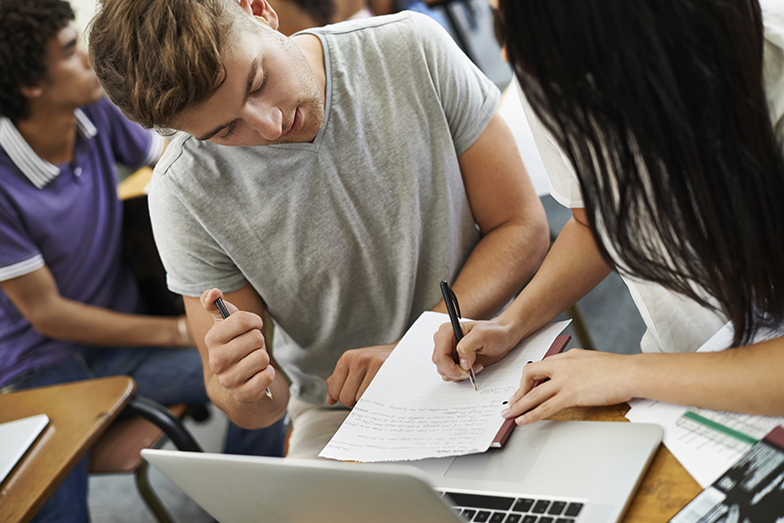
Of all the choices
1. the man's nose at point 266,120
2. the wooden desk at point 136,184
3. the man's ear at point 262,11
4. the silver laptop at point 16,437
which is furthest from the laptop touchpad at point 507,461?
the wooden desk at point 136,184

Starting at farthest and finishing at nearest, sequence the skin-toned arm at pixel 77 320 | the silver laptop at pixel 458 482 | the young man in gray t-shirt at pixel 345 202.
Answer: the skin-toned arm at pixel 77 320 < the young man in gray t-shirt at pixel 345 202 < the silver laptop at pixel 458 482

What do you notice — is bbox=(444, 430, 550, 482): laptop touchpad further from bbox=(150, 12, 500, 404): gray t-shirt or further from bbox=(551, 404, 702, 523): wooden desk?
bbox=(150, 12, 500, 404): gray t-shirt

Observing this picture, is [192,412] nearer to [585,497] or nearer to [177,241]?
[177,241]

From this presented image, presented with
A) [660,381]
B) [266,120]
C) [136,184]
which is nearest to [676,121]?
[660,381]

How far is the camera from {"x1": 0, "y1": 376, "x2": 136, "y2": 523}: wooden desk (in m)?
1.18

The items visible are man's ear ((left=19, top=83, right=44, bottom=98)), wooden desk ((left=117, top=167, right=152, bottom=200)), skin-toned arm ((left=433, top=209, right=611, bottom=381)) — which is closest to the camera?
skin-toned arm ((left=433, top=209, right=611, bottom=381))

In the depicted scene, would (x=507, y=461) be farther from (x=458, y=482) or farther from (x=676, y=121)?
(x=676, y=121)

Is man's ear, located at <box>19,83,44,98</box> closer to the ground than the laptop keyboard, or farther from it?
farther from it

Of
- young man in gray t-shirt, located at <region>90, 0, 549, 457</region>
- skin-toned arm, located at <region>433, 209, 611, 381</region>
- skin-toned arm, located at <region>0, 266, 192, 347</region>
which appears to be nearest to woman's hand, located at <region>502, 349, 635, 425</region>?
skin-toned arm, located at <region>433, 209, 611, 381</region>

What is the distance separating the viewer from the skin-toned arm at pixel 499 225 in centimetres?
120

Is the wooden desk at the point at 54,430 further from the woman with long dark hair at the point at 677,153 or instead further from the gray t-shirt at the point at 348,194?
the woman with long dark hair at the point at 677,153

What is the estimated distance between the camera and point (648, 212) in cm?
69

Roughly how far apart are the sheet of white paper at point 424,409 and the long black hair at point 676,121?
0.27 metres

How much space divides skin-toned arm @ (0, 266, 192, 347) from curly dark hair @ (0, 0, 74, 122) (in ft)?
1.81
